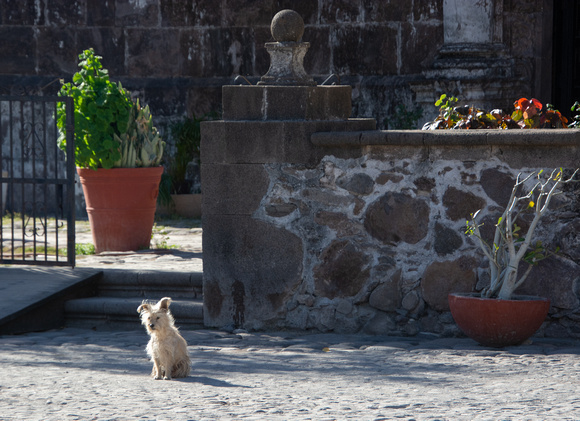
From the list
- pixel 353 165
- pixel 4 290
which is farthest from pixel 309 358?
pixel 4 290

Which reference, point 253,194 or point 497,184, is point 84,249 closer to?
point 253,194

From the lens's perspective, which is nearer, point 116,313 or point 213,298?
point 213,298

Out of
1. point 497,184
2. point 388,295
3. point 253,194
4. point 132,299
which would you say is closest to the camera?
point 497,184

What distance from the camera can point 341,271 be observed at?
6.38m

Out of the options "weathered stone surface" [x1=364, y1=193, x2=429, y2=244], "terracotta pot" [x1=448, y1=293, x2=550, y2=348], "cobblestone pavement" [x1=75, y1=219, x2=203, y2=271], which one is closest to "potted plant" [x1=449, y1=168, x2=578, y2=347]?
"terracotta pot" [x1=448, y1=293, x2=550, y2=348]

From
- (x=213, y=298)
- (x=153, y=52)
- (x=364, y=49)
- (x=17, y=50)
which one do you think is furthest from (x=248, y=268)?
(x=17, y=50)

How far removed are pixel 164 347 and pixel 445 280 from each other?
203cm

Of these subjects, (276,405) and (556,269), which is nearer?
(276,405)

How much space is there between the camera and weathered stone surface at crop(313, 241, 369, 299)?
6.36 m

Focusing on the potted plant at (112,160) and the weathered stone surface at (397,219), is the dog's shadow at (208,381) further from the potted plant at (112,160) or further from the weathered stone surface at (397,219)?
the potted plant at (112,160)

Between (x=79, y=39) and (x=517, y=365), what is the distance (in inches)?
318

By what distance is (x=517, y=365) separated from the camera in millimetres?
5301

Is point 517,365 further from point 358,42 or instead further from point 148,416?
point 358,42

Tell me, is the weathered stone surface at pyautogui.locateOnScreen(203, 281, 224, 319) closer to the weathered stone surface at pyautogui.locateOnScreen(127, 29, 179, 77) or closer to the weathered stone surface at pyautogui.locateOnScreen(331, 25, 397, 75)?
the weathered stone surface at pyautogui.locateOnScreen(331, 25, 397, 75)
